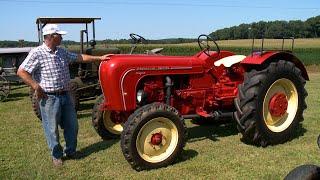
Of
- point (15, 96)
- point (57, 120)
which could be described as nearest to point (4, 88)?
point (15, 96)

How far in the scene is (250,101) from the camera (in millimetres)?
6113

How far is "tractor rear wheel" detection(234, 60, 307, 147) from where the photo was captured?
613 centimetres

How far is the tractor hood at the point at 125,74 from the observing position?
5.68m

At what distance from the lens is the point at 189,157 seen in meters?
5.91

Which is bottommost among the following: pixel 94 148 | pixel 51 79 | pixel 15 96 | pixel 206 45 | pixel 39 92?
pixel 15 96

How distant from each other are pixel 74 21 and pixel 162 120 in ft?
19.5

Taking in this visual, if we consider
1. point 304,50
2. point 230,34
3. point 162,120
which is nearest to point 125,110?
point 162,120

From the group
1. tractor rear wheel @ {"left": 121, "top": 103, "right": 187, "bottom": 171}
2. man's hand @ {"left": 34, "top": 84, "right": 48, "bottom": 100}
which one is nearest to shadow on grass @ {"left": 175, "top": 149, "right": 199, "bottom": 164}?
tractor rear wheel @ {"left": 121, "top": 103, "right": 187, "bottom": 171}

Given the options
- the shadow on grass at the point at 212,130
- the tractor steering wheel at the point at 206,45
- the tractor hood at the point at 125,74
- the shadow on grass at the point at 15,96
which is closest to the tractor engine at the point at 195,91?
the tractor hood at the point at 125,74

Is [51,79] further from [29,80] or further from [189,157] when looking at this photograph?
[189,157]

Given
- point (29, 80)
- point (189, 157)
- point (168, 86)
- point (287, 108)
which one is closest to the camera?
point (29, 80)

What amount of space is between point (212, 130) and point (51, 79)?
122 inches

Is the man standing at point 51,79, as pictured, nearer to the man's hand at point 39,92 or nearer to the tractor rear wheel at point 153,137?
the man's hand at point 39,92

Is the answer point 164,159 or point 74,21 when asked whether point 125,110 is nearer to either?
point 164,159
